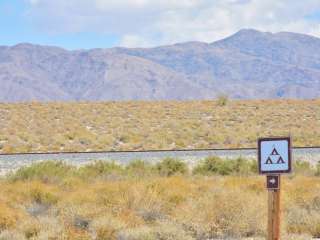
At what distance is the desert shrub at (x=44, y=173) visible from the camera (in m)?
20.2

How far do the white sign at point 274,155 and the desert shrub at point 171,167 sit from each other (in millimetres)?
13552

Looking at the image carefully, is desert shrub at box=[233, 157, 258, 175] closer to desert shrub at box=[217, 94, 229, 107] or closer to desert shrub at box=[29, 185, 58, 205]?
desert shrub at box=[29, 185, 58, 205]

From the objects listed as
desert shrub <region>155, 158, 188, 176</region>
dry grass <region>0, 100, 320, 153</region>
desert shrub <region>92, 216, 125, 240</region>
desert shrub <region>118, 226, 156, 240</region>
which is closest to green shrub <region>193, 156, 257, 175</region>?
desert shrub <region>155, 158, 188, 176</region>

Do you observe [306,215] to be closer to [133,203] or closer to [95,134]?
[133,203]

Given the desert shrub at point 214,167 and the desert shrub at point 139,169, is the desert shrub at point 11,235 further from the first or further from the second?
the desert shrub at point 214,167

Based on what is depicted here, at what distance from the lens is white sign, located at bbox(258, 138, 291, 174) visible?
30.0 ft

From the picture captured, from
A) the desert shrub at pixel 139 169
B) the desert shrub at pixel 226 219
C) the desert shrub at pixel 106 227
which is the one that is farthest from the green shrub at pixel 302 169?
the desert shrub at pixel 106 227

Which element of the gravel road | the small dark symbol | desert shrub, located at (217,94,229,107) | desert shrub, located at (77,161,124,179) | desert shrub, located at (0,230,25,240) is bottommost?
desert shrub, located at (0,230,25,240)

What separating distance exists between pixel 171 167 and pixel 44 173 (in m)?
4.75

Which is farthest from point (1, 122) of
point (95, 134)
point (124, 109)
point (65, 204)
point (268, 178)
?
point (268, 178)

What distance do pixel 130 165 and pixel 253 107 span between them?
3252 centimetres

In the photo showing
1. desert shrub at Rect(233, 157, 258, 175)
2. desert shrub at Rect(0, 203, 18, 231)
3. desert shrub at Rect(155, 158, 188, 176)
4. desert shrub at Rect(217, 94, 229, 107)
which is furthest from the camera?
desert shrub at Rect(217, 94, 229, 107)

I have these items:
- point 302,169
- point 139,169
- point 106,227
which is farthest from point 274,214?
point 302,169

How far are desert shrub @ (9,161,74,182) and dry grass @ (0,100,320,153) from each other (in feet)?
41.7
